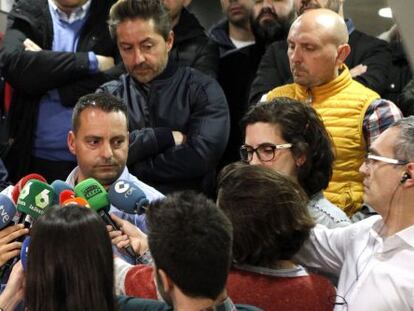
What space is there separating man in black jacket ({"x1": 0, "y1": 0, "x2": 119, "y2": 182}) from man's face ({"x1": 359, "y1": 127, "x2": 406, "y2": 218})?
1.92m

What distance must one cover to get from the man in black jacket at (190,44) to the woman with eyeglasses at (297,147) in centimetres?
124

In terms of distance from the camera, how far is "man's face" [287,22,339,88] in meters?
3.16

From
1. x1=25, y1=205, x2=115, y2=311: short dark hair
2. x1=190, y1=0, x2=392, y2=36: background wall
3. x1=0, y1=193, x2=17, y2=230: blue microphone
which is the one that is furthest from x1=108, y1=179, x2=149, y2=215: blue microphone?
x1=190, y1=0, x2=392, y2=36: background wall

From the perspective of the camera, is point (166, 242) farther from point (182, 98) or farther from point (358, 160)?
point (182, 98)

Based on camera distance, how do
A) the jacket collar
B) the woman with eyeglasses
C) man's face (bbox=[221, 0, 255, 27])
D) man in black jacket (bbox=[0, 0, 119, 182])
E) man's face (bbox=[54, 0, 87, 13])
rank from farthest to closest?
man's face (bbox=[221, 0, 255, 27]), man's face (bbox=[54, 0, 87, 13]), man in black jacket (bbox=[0, 0, 119, 182]), the jacket collar, the woman with eyeglasses

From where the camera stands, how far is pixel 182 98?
3537mm

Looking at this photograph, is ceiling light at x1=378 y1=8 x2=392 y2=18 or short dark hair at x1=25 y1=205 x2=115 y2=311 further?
ceiling light at x1=378 y1=8 x2=392 y2=18

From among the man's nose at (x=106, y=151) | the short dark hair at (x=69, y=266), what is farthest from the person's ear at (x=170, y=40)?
the short dark hair at (x=69, y=266)

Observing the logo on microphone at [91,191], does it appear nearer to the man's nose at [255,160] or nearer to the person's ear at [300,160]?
the man's nose at [255,160]

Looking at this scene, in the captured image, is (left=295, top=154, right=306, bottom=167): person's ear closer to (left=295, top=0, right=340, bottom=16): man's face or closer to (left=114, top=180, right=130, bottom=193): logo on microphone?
(left=114, top=180, right=130, bottom=193): logo on microphone

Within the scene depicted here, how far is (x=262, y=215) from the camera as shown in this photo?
80.1 inches

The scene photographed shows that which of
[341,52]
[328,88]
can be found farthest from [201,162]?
[341,52]

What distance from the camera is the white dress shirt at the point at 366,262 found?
1.99 meters

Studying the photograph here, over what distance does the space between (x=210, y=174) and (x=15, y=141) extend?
1.00 meters
